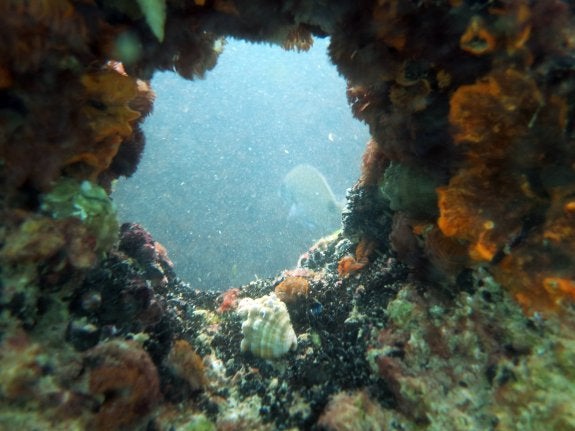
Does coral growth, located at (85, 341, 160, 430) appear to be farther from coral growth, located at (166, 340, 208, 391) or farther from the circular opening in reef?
the circular opening in reef

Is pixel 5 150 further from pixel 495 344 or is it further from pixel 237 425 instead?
pixel 495 344

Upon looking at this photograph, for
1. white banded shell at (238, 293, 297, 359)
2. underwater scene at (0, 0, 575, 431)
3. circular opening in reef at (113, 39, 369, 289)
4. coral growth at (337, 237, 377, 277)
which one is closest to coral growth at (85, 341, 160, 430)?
underwater scene at (0, 0, 575, 431)

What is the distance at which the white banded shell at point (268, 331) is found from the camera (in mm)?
3623

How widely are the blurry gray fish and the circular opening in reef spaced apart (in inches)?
2.2

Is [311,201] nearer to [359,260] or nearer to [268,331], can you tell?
[359,260]

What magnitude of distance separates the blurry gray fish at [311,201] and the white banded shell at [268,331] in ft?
47.3

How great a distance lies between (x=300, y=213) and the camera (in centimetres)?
1923

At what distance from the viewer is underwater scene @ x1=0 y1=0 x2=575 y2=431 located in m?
2.30

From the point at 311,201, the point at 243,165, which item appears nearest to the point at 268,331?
the point at 311,201

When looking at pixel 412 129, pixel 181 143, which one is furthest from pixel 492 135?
pixel 181 143

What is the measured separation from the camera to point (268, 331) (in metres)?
3.64

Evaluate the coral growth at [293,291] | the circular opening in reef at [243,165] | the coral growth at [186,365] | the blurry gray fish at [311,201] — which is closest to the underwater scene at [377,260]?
the coral growth at [186,365]

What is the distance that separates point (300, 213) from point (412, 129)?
16210 millimetres

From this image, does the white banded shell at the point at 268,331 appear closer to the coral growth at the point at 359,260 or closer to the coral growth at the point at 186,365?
the coral growth at the point at 186,365
